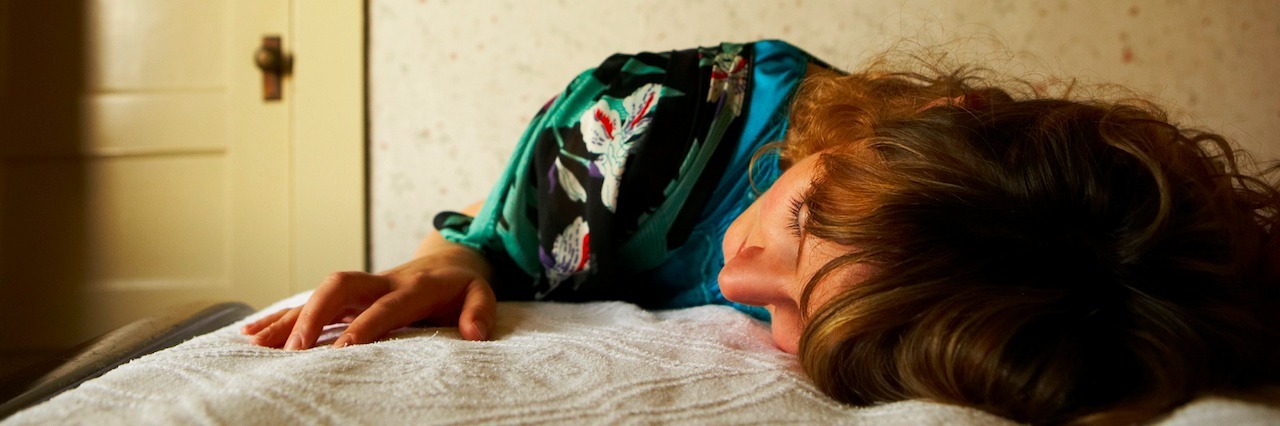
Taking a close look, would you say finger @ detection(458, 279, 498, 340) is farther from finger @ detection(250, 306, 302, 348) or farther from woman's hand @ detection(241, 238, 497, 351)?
finger @ detection(250, 306, 302, 348)

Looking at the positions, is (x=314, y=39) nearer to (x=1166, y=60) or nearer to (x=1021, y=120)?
(x=1021, y=120)

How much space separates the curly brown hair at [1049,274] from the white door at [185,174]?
1315 mm

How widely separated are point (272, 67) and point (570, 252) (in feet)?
3.50

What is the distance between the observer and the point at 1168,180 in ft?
1.34

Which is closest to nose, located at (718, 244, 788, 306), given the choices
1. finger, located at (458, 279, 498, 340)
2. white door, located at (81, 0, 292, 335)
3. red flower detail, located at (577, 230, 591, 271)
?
finger, located at (458, 279, 498, 340)

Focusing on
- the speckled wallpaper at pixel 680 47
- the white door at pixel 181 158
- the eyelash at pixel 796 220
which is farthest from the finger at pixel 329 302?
the white door at pixel 181 158

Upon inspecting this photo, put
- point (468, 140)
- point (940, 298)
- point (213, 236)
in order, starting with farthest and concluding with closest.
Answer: point (213, 236) < point (468, 140) < point (940, 298)

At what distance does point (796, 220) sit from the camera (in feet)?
1.65

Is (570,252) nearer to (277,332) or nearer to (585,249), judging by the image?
(585,249)

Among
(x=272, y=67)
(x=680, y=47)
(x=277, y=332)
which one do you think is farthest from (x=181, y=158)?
(x=277, y=332)

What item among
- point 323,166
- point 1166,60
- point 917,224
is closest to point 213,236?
point 323,166

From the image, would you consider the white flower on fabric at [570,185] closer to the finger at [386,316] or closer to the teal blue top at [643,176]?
the teal blue top at [643,176]

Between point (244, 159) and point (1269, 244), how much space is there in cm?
168

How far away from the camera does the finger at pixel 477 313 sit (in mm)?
566
